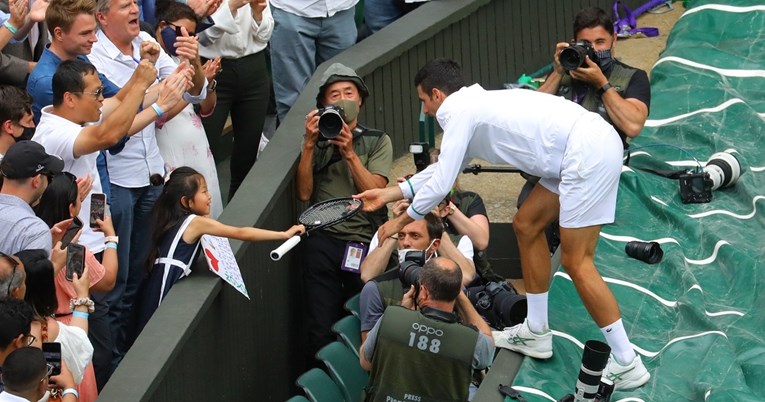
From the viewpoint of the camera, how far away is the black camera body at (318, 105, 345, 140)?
740cm

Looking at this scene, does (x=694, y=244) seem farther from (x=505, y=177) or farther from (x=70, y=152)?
(x=70, y=152)

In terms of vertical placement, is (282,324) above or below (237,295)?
below

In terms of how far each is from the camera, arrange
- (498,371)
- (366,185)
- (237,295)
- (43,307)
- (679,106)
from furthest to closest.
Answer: (679,106) → (366,185) → (237,295) → (498,371) → (43,307)

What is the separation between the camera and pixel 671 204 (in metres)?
8.22

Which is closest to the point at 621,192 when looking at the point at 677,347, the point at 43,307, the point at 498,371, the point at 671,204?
the point at 671,204

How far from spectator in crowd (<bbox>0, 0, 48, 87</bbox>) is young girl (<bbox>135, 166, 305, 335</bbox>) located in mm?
1263

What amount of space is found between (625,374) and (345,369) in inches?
57.8

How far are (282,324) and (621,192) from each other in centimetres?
222

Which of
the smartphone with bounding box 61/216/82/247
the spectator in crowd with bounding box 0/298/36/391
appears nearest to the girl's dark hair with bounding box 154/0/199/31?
the smartphone with bounding box 61/216/82/247

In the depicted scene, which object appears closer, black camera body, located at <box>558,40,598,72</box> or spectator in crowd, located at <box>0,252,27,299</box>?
→ spectator in crowd, located at <box>0,252,27,299</box>

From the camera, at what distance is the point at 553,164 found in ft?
20.5

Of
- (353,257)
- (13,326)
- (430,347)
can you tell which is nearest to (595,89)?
(353,257)

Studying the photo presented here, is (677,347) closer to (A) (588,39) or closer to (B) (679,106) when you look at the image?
(A) (588,39)

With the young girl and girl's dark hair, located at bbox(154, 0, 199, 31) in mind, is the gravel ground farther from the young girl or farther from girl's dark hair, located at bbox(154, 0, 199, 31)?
the young girl
